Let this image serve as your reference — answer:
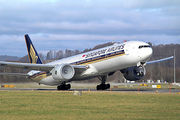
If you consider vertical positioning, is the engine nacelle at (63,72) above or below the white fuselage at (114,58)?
below

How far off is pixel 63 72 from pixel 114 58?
718cm

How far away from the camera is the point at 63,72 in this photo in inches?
1730

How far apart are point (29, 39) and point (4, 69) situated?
5386 centimetres

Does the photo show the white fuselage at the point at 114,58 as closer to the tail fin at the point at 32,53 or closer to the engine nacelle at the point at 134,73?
the engine nacelle at the point at 134,73

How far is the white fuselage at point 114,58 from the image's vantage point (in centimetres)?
4059

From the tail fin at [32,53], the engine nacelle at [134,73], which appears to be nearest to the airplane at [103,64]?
the engine nacelle at [134,73]

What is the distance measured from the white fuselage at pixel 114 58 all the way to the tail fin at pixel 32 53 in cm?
926

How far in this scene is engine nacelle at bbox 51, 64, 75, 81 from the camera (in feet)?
142

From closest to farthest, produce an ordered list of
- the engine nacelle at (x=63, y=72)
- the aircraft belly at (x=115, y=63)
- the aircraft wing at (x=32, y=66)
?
the aircraft belly at (x=115, y=63), the engine nacelle at (x=63, y=72), the aircraft wing at (x=32, y=66)

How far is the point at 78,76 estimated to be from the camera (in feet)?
151

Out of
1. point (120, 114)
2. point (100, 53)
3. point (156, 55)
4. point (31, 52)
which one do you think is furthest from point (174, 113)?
point (156, 55)

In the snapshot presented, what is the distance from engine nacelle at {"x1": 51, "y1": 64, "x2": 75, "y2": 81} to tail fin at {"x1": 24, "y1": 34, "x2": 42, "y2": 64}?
10579mm

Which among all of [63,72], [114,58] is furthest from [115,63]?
[63,72]

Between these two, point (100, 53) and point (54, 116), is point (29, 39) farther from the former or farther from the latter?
point (54, 116)
